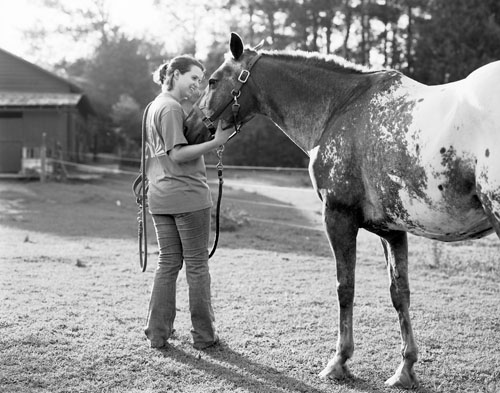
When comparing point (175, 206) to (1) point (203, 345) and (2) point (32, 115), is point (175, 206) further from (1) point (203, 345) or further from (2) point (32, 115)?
(2) point (32, 115)

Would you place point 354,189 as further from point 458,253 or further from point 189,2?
point 189,2

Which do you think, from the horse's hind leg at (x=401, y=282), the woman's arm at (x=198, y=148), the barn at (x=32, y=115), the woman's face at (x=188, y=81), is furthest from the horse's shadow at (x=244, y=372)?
the barn at (x=32, y=115)

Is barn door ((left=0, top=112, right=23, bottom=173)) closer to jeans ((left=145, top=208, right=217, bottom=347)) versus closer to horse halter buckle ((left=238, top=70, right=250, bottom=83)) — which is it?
jeans ((left=145, top=208, right=217, bottom=347))

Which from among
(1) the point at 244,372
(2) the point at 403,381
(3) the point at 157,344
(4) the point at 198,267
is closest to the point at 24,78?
(4) the point at 198,267

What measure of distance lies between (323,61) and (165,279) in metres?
2.01

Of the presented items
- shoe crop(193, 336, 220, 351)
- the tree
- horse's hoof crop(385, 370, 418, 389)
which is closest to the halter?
shoe crop(193, 336, 220, 351)

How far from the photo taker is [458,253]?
26.8 feet

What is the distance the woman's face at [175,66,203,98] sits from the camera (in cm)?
411

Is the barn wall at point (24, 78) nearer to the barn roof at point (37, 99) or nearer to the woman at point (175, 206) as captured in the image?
the barn roof at point (37, 99)

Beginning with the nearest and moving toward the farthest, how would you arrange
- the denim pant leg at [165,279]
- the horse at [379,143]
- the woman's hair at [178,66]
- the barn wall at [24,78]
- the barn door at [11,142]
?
the horse at [379,143], the woman's hair at [178,66], the denim pant leg at [165,279], the barn door at [11,142], the barn wall at [24,78]

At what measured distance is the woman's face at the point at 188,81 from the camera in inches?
162

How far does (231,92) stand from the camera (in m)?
3.75

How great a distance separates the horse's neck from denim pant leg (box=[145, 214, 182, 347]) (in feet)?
3.89

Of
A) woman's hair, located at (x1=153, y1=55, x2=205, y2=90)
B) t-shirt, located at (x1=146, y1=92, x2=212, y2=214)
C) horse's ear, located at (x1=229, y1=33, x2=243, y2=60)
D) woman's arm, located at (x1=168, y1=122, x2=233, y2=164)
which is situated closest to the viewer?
horse's ear, located at (x1=229, y1=33, x2=243, y2=60)
